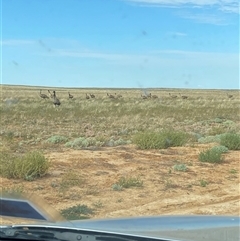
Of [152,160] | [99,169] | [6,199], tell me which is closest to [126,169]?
[99,169]

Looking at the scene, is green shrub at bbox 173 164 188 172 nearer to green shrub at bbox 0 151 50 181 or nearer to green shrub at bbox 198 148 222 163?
green shrub at bbox 198 148 222 163

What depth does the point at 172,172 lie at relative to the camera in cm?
1614

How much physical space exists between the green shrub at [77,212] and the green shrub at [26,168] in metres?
2.88

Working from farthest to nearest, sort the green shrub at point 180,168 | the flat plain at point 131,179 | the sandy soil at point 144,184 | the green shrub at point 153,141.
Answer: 1. the green shrub at point 153,141
2. the green shrub at point 180,168
3. the flat plain at point 131,179
4. the sandy soil at point 144,184

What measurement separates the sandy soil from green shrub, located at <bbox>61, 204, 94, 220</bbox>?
0.18m

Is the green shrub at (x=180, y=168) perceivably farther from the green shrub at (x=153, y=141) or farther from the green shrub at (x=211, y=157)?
the green shrub at (x=153, y=141)

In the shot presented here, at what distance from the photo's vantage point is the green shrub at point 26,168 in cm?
1409

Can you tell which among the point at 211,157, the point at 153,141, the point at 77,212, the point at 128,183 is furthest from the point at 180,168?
the point at 77,212

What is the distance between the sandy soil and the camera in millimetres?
11891

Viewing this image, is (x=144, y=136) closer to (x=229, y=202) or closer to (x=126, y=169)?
(x=126, y=169)

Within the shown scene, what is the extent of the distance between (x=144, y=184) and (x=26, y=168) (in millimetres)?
2917

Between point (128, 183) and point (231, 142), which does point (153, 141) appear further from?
point (128, 183)

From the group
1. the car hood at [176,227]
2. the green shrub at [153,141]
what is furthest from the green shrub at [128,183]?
the car hood at [176,227]

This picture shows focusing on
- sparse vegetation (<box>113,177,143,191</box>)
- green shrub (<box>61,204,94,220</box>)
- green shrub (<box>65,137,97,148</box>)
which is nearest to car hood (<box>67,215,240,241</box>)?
green shrub (<box>61,204,94,220</box>)
